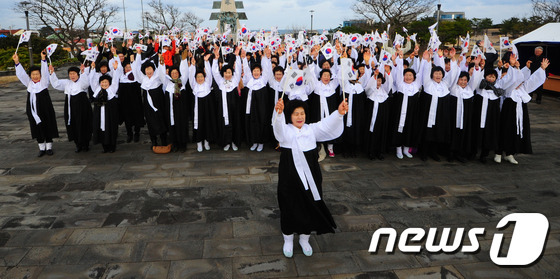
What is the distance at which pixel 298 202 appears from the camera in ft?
12.3

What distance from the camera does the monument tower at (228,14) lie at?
1433 inches

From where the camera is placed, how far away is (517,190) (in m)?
5.70

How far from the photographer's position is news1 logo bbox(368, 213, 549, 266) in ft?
12.5

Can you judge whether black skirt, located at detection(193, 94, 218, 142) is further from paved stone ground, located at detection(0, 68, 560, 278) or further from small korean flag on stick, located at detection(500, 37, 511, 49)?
small korean flag on stick, located at detection(500, 37, 511, 49)

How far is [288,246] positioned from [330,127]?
4.28 ft

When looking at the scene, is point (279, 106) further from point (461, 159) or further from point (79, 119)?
point (79, 119)

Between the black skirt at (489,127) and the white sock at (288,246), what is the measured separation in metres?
4.78

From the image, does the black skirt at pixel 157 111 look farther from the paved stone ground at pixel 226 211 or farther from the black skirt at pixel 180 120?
the paved stone ground at pixel 226 211

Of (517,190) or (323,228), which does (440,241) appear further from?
(517,190)

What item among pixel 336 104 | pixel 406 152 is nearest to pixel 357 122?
pixel 336 104

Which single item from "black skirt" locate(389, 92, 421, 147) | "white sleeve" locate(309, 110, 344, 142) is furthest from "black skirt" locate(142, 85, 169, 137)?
"white sleeve" locate(309, 110, 344, 142)

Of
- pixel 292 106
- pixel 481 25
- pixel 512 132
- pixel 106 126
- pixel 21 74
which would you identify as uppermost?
pixel 481 25

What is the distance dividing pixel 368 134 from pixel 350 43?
2.70 metres

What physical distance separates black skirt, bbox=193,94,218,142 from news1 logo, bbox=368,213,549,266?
4.40 metres
